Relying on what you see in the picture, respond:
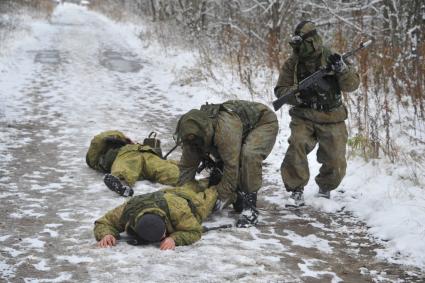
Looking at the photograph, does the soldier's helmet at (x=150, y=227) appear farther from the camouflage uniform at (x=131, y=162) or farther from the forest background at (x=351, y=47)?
the forest background at (x=351, y=47)

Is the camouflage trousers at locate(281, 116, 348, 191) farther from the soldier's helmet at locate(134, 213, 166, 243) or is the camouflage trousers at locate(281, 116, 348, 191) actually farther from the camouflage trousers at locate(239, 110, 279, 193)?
the soldier's helmet at locate(134, 213, 166, 243)

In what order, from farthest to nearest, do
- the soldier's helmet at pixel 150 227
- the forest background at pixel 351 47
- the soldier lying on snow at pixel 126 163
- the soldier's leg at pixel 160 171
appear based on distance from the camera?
the forest background at pixel 351 47 → the soldier's leg at pixel 160 171 → the soldier lying on snow at pixel 126 163 → the soldier's helmet at pixel 150 227

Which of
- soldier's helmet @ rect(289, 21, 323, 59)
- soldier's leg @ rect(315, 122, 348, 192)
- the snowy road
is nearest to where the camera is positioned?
the snowy road

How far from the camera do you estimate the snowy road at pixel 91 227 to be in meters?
3.89

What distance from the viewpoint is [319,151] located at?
5520 millimetres

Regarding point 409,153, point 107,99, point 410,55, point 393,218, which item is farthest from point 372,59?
point 107,99

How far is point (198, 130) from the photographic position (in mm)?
4730

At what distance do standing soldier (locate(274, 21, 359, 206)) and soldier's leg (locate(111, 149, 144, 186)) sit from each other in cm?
164

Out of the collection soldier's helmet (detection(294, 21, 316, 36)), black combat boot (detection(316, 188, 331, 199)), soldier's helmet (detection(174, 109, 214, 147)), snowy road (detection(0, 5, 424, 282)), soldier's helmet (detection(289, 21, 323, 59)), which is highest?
soldier's helmet (detection(294, 21, 316, 36))

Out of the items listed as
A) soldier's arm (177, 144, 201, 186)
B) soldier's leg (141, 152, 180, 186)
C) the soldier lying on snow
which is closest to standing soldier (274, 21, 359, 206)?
soldier's arm (177, 144, 201, 186)

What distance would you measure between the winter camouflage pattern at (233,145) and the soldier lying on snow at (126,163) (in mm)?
841

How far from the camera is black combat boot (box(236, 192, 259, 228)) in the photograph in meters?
4.92

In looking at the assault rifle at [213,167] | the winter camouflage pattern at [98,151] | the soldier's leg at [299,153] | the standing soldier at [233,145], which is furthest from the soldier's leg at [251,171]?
the winter camouflage pattern at [98,151]

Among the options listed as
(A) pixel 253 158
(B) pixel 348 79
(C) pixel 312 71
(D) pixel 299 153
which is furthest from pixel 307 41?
(A) pixel 253 158
